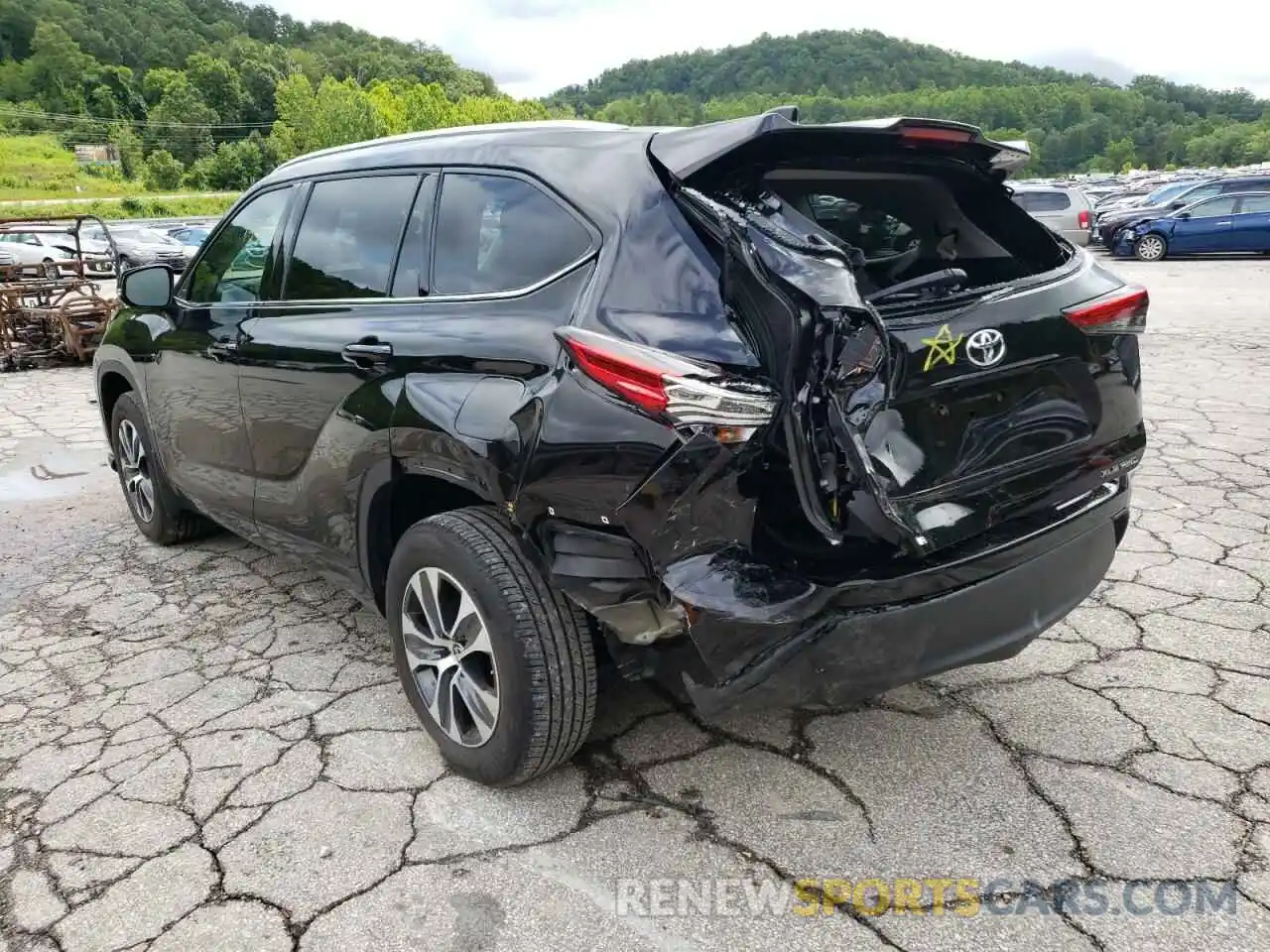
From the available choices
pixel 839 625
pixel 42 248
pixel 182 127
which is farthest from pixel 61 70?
pixel 839 625

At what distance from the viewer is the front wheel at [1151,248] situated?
19.8 metres

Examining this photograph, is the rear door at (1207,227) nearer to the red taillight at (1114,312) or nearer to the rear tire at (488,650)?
the red taillight at (1114,312)

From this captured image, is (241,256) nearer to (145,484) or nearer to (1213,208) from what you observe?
(145,484)

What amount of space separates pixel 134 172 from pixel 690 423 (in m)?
110

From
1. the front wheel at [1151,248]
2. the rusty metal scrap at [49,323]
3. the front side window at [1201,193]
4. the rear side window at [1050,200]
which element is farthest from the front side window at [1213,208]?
the rusty metal scrap at [49,323]

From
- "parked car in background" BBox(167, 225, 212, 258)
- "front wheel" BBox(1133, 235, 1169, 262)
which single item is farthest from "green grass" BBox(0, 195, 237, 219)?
"front wheel" BBox(1133, 235, 1169, 262)

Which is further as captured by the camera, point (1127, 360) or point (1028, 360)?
point (1127, 360)

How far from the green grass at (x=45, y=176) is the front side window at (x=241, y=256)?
88.8 metres

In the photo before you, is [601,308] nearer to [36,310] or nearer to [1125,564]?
[1125,564]

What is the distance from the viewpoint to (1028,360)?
2.35 meters

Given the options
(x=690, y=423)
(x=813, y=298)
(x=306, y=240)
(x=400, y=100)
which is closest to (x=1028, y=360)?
(x=813, y=298)

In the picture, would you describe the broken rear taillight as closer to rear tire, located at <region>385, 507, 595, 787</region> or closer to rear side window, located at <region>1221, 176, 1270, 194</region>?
rear tire, located at <region>385, 507, 595, 787</region>

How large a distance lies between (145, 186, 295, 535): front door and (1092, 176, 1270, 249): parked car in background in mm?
21062

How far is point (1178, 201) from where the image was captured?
67.9ft
